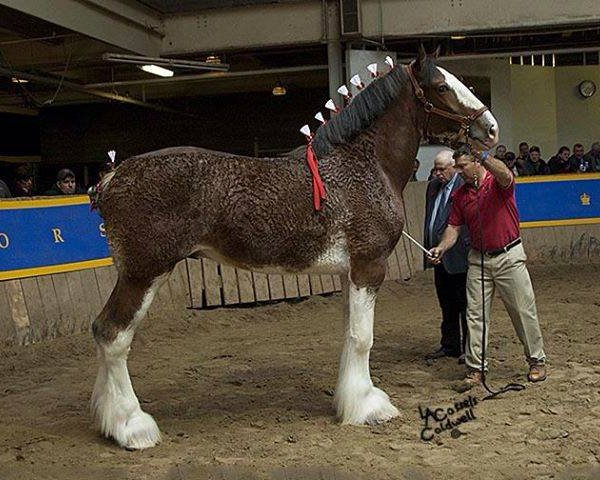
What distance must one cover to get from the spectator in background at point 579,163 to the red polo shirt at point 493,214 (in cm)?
790

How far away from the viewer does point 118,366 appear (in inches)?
195

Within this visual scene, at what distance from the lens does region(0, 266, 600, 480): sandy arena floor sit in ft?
14.8

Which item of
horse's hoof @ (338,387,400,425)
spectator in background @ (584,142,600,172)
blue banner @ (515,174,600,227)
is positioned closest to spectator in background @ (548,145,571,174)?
spectator in background @ (584,142,600,172)

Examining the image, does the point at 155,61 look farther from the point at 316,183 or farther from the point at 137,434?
the point at 137,434

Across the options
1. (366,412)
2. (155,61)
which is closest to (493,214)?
(366,412)

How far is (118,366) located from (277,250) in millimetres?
1286

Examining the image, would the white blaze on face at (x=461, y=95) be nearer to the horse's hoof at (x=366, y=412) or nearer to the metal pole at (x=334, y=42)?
the horse's hoof at (x=366, y=412)

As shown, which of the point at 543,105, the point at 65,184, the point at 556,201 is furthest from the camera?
the point at 543,105

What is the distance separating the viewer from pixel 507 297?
591cm

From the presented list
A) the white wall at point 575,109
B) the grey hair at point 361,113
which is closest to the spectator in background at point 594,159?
the white wall at point 575,109

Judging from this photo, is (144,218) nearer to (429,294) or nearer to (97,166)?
(429,294)

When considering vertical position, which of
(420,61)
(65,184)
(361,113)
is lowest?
(65,184)

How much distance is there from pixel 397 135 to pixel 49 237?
13.8 feet

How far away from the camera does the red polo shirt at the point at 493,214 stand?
Result: 5.81m
